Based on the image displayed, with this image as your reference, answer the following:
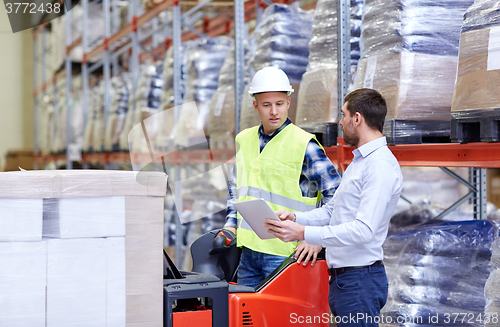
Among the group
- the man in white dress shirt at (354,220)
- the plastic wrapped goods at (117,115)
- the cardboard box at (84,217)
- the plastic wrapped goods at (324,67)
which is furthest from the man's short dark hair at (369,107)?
the plastic wrapped goods at (117,115)

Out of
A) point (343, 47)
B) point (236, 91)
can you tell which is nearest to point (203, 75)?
point (236, 91)

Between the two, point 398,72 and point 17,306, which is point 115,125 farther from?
point 17,306

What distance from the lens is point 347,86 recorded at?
143 inches

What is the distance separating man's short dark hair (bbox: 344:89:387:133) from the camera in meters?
2.41

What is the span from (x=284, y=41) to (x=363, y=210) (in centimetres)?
259

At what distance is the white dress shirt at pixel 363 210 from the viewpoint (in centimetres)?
222

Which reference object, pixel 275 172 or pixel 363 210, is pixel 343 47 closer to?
pixel 275 172

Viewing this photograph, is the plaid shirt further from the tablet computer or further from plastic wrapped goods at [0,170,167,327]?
plastic wrapped goods at [0,170,167,327]

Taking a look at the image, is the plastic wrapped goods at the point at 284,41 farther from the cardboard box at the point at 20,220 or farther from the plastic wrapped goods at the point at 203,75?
the cardboard box at the point at 20,220

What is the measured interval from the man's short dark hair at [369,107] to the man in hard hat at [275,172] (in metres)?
0.54

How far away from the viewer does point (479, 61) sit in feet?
8.32

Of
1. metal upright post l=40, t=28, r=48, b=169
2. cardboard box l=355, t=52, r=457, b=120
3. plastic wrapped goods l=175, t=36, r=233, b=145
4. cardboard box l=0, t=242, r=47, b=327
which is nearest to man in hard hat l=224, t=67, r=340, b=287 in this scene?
cardboard box l=355, t=52, r=457, b=120

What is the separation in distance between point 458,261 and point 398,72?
124 centimetres

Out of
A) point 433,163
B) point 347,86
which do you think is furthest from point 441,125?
point 347,86
